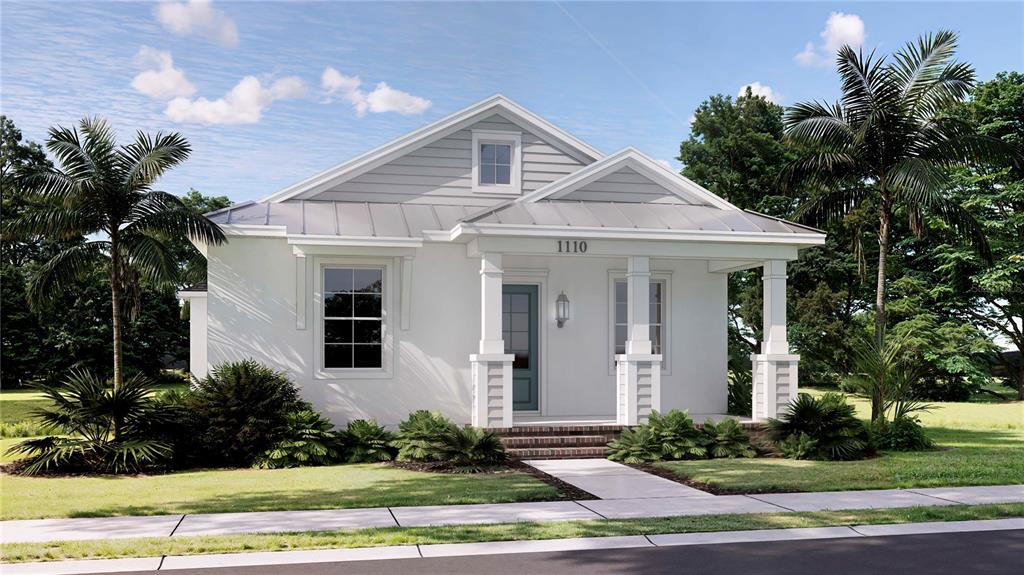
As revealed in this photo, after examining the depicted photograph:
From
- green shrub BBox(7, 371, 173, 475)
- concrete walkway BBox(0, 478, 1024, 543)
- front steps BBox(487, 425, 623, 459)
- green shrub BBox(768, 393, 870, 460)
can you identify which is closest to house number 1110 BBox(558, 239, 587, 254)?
front steps BBox(487, 425, 623, 459)

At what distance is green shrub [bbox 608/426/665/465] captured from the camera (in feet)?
44.1

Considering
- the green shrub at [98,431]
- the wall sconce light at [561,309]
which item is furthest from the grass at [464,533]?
the wall sconce light at [561,309]

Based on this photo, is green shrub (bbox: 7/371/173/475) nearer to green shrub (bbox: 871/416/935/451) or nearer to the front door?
the front door

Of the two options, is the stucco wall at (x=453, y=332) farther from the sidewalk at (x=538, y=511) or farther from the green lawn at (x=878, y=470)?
the sidewalk at (x=538, y=511)

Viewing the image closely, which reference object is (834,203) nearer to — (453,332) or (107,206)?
(453,332)

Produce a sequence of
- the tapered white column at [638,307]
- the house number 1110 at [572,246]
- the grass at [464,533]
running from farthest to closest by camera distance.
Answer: the tapered white column at [638,307]
the house number 1110 at [572,246]
the grass at [464,533]

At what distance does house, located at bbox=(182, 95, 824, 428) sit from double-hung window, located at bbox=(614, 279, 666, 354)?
0.04 m

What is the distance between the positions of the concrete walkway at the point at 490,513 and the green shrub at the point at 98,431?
361 centimetres

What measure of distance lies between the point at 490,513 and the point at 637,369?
620 centimetres

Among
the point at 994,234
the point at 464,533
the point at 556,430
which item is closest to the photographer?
the point at 464,533

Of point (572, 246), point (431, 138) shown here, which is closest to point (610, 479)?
point (572, 246)

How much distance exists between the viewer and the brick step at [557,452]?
13602 mm

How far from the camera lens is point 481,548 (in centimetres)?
740

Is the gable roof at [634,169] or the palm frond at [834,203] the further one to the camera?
the palm frond at [834,203]
